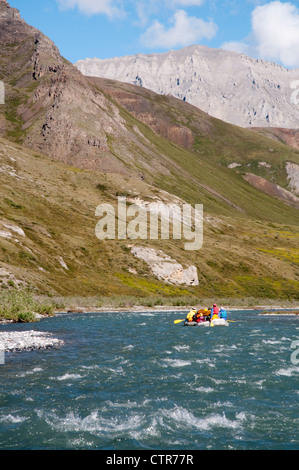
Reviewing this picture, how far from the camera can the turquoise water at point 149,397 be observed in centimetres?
1722

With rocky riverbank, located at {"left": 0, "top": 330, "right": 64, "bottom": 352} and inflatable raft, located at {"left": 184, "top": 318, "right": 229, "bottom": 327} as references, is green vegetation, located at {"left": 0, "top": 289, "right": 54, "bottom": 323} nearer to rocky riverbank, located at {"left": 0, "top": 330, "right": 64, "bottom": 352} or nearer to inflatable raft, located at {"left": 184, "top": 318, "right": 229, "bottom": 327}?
rocky riverbank, located at {"left": 0, "top": 330, "right": 64, "bottom": 352}

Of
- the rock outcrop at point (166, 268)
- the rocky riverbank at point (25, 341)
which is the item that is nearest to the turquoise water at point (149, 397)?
the rocky riverbank at point (25, 341)

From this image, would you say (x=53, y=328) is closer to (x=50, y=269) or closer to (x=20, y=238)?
(x=50, y=269)

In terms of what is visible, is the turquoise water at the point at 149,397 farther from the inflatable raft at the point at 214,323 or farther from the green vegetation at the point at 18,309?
the inflatable raft at the point at 214,323

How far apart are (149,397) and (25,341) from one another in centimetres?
1634

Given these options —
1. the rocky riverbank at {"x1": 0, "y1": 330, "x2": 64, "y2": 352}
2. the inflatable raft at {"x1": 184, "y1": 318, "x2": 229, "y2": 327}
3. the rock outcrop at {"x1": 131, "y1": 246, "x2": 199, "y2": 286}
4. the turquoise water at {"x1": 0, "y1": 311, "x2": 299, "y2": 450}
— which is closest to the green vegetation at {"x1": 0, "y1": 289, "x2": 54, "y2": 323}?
the rocky riverbank at {"x1": 0, "y1": 330, "x2": 64, "y2": 352}

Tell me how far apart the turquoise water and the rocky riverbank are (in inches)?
52.6

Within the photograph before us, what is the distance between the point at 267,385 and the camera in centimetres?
2556

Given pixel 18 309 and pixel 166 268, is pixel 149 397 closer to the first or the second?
pixel 18 309

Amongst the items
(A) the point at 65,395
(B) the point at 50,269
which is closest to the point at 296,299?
(B) the point at 50,269

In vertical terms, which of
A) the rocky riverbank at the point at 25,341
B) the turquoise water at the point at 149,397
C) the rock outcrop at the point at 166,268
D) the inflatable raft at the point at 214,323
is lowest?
the inflatable raft at the point at 214,323

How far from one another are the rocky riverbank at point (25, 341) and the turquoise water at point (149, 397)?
1.34m

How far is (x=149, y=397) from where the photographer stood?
883 inches

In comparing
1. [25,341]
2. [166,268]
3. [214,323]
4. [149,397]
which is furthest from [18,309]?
[166,268]
